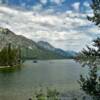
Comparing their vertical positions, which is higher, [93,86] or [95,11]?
[95,11]

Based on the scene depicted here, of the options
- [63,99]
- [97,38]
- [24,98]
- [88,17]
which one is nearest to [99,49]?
[97,38]

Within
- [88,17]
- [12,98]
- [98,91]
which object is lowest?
[12,98]

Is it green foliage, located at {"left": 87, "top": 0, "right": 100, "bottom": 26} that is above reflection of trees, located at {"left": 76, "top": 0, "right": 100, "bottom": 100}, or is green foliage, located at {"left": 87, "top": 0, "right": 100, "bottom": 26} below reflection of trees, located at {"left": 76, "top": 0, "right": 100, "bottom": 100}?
above

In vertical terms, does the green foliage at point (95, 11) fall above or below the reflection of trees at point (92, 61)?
above

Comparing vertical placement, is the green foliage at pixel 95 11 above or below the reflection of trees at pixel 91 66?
above

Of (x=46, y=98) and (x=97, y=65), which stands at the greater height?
(x=97, y=65)

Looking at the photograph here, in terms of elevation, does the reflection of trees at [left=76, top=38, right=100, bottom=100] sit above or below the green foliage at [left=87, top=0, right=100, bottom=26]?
below

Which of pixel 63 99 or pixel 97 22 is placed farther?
pixel 63 99

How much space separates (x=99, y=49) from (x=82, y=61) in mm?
1895

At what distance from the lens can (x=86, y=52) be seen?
97.0ft

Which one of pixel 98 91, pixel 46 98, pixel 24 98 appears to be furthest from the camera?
pixel 24 98

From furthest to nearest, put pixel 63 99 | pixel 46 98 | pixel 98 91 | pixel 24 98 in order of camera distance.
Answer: pixel 24 98 → pixel 63 99 → pixel 46 98 → pixel 98 91

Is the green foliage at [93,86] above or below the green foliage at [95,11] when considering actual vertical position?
below

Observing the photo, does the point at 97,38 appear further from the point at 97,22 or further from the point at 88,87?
the point at 88,87
